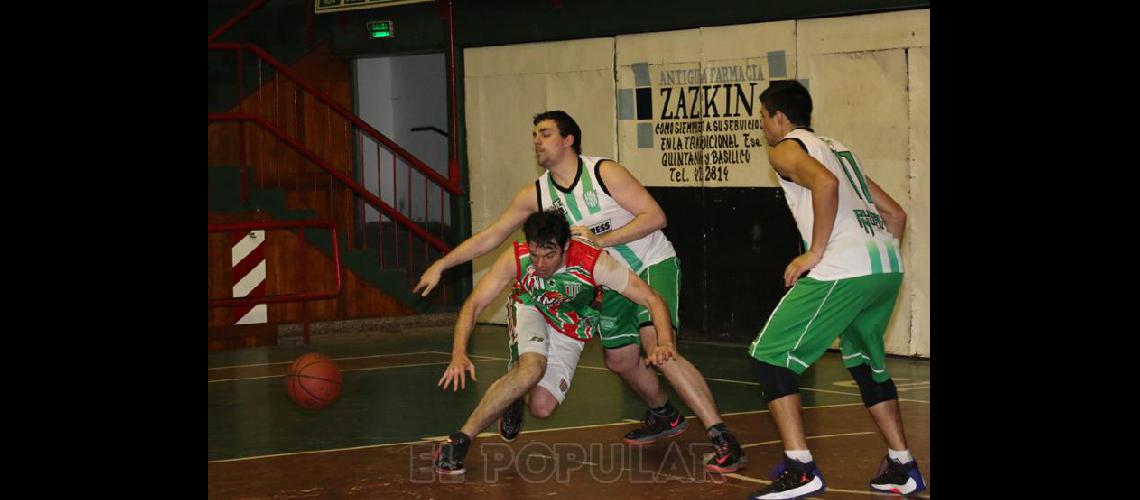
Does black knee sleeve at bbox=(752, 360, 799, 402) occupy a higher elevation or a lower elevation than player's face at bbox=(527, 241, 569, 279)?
lower

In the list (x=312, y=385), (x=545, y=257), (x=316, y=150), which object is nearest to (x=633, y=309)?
(x=545, y=257)

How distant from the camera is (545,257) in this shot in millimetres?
7449

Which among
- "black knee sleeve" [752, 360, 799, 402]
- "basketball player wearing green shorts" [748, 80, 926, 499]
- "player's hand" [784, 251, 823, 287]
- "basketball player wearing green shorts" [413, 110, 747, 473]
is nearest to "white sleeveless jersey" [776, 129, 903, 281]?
"basketball player wearing green shorts" [748, 80, 926, 499]

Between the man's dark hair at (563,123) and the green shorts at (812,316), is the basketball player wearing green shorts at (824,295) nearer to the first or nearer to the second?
the green shorts at (812,316)

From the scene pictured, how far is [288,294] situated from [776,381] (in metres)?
8.36

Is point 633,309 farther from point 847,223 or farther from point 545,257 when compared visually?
point 847,223

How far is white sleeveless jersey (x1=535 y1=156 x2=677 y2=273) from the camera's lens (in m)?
8.46

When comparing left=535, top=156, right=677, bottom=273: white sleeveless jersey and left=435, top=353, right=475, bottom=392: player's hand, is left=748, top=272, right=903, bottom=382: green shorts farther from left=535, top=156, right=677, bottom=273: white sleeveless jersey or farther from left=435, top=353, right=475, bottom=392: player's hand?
left=535, top=156, right=677, bottom=273: white sleeveless jersey

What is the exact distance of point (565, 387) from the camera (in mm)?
8031

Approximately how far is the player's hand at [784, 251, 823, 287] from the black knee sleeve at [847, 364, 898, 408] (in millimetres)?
645

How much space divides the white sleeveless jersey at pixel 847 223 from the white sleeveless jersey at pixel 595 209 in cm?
147

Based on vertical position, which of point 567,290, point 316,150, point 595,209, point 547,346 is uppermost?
point 316,150
